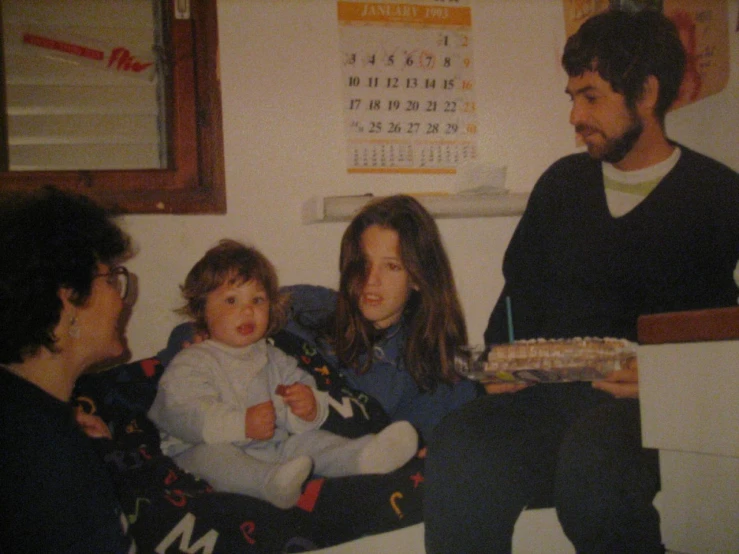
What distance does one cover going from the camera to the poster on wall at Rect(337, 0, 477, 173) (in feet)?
5.57

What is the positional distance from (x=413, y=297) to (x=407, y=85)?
1.98ft

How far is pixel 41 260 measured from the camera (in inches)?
39.9

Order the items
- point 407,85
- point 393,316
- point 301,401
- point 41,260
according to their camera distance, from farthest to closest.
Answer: point 407,85 < point 393,316 < point 301,401 < point 41,260

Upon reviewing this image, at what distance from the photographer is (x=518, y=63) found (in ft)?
5.86

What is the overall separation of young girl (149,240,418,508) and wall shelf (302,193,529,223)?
232 millimetres

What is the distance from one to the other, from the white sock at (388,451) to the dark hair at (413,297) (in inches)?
8.4

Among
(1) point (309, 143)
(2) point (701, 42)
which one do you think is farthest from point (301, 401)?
(2) point (701, 42)

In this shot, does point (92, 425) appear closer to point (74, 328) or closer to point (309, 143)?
point (74, 328)

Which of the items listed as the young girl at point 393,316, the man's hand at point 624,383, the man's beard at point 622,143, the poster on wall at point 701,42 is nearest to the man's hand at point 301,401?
the young girl at point 393,316

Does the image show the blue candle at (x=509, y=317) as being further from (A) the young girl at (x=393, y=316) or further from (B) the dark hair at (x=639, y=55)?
(B) the dark hair at (x=639, y=55)

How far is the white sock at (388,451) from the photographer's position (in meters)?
1.16

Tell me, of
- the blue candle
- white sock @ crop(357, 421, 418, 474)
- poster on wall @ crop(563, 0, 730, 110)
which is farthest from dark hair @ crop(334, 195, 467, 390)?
poster on wall @ crop(563, 0, 730, 110)

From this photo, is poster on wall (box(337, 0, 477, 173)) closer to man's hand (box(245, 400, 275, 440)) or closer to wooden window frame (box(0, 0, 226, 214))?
wooden window frame (box(0, 0, 226, 214))

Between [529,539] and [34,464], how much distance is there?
0.79 metres
